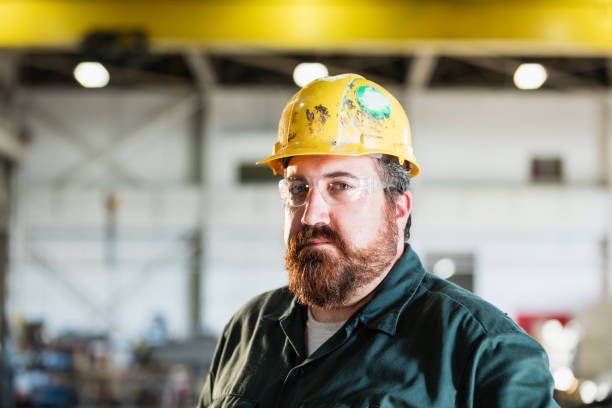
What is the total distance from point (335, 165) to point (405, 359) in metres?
0.63

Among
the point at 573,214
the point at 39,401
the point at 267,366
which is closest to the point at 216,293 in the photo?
the point at 39,401

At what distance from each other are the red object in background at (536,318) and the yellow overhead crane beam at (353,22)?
10.6 meters

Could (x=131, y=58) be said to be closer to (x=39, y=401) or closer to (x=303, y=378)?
(x=303, y=378)

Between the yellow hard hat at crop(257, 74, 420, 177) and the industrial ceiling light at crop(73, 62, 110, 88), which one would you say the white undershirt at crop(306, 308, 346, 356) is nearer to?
the yellow hard hat at crop(257, 74, 420, 177)

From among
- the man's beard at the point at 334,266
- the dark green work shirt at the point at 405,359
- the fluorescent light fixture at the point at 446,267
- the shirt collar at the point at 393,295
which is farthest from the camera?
the fluorescent light fixture at the point at 446,267

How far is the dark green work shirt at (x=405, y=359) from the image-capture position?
1629 millimetres

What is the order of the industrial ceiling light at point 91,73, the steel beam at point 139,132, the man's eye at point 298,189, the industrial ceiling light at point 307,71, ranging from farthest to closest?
the steel beam at point 139,132
the industrial ceiling light at point 307,71
the industrial ceiling light at point 91,73
the man's eye at point 298,189

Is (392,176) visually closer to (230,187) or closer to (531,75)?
(531,75)

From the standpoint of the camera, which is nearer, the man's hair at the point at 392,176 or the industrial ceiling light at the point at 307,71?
→ the man's hair at the point at 392,176

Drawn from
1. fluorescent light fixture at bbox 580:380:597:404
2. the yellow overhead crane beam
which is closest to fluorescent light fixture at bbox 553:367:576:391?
fluorescent light fixture at bbox 580:380:597:404

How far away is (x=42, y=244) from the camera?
16484 millimetres

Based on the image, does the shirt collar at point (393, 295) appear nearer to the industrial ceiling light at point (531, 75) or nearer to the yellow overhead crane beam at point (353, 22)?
the yellow overhead crane beam at point (353, 22)

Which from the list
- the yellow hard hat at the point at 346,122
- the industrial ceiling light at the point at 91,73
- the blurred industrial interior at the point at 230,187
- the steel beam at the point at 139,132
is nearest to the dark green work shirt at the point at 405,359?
the yellow hard hat at the point at 346,122

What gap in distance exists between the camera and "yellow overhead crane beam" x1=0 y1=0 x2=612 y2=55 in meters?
5.98
